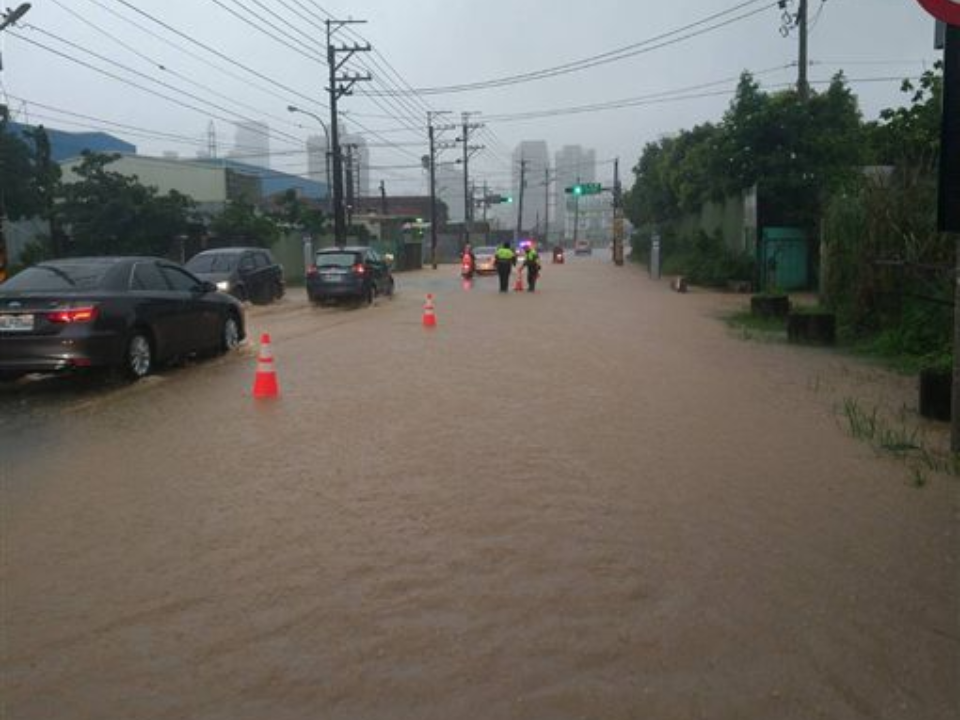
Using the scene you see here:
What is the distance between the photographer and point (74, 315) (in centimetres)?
991

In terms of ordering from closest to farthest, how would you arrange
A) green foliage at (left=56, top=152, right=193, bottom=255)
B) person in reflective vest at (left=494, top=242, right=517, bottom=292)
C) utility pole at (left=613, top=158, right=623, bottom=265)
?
person in reflective vest at (left=494, top=242, right=517, bottom=292), green foliage at (left=56, top=152, right=193, bottom=255), utility pole at (left=613, top=158, right=623, bottom=265)

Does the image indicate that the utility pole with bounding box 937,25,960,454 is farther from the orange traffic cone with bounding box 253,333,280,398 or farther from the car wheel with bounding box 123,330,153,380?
the car wheel with bounding box 123,330,153,380

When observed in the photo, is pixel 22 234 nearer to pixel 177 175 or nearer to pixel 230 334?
pixel 230 334

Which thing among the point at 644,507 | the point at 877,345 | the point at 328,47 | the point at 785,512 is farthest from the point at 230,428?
the point at 328,47

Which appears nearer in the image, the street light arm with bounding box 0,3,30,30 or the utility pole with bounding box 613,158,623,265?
the street light arm with bounding box 0,3,30,30

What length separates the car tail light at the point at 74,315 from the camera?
32.3 ft

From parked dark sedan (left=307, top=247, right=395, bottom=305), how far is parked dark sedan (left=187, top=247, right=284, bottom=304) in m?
1.18

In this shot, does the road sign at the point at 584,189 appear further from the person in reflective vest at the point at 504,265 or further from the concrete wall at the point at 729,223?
the person in reflective vest at the point at 504,265

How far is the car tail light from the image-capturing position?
9.85m

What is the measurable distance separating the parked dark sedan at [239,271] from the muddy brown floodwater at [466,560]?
1249 centimetres

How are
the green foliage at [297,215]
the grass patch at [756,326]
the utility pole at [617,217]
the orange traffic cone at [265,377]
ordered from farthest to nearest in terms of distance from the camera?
the utility pole at [617,217] < the green foliage at [297,215] < the grass patch at [756,326] < the orange traffic cone at [265,377]

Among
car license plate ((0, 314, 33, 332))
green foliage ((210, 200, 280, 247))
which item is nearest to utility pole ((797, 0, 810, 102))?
green foliage ((210, 200, 280, 247))

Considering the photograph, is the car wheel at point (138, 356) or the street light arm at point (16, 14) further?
the street light arm at point (16, 14)

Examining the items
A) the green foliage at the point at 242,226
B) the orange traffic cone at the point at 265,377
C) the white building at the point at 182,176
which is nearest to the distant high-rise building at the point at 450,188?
the white building at the point at 182,176
